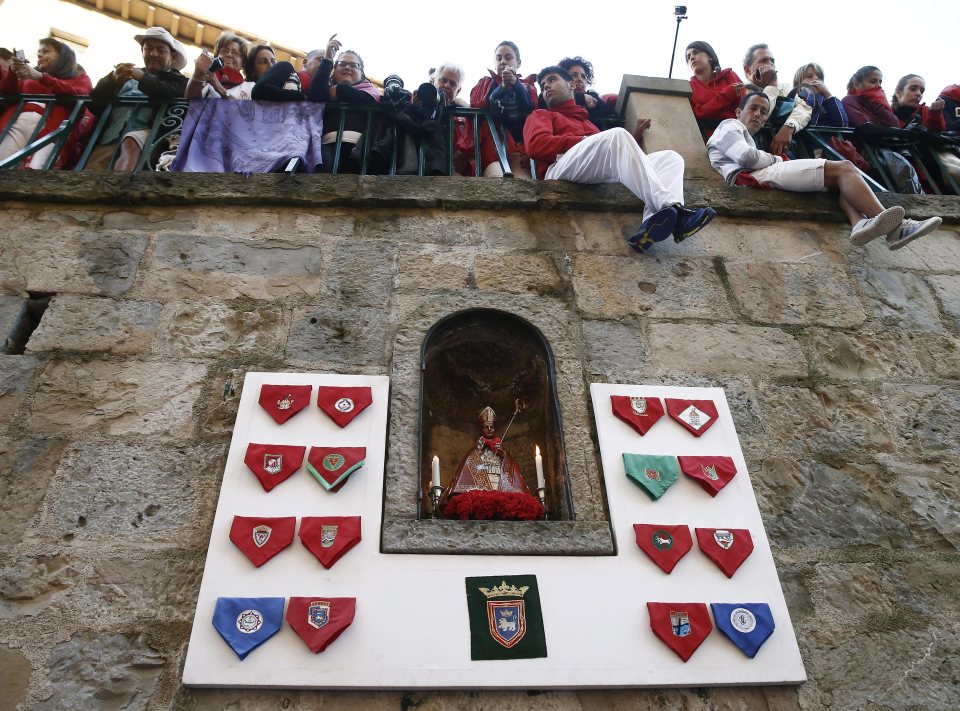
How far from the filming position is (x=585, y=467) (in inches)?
105

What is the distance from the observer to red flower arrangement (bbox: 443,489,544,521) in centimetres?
254

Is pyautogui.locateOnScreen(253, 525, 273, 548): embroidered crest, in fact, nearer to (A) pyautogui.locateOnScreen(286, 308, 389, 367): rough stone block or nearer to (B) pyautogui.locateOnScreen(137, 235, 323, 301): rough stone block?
(A) pyautogui.locateOnScreen(286, 308, 389, 367): rough stone block

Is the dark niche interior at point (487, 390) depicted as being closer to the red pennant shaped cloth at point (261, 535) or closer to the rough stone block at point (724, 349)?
the rough stone block at point (724, 349)

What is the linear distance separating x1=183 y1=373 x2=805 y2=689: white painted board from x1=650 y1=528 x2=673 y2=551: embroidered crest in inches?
2.7

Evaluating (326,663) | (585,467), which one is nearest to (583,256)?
(585,467)

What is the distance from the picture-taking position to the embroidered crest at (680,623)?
7.36ft

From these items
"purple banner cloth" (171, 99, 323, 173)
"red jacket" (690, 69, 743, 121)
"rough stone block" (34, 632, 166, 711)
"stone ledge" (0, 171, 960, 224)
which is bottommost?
"rough stone block" (34, 632, 166, 711)

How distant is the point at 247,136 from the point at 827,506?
3291 millimetres

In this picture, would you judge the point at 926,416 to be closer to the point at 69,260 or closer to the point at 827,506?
the point at 827,506

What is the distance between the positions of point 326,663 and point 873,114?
488 cm

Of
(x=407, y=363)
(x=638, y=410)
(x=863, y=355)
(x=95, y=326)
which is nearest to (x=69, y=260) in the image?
(x=95, y=326)

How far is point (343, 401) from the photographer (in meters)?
2.71

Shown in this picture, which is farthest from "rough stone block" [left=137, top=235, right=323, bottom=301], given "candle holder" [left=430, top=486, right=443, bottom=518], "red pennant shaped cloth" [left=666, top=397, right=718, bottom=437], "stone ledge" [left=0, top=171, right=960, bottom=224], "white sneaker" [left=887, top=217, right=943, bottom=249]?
"white sneaker" [left=887, top=217, right=943, bottom=249]

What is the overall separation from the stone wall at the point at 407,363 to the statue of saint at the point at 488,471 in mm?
382
